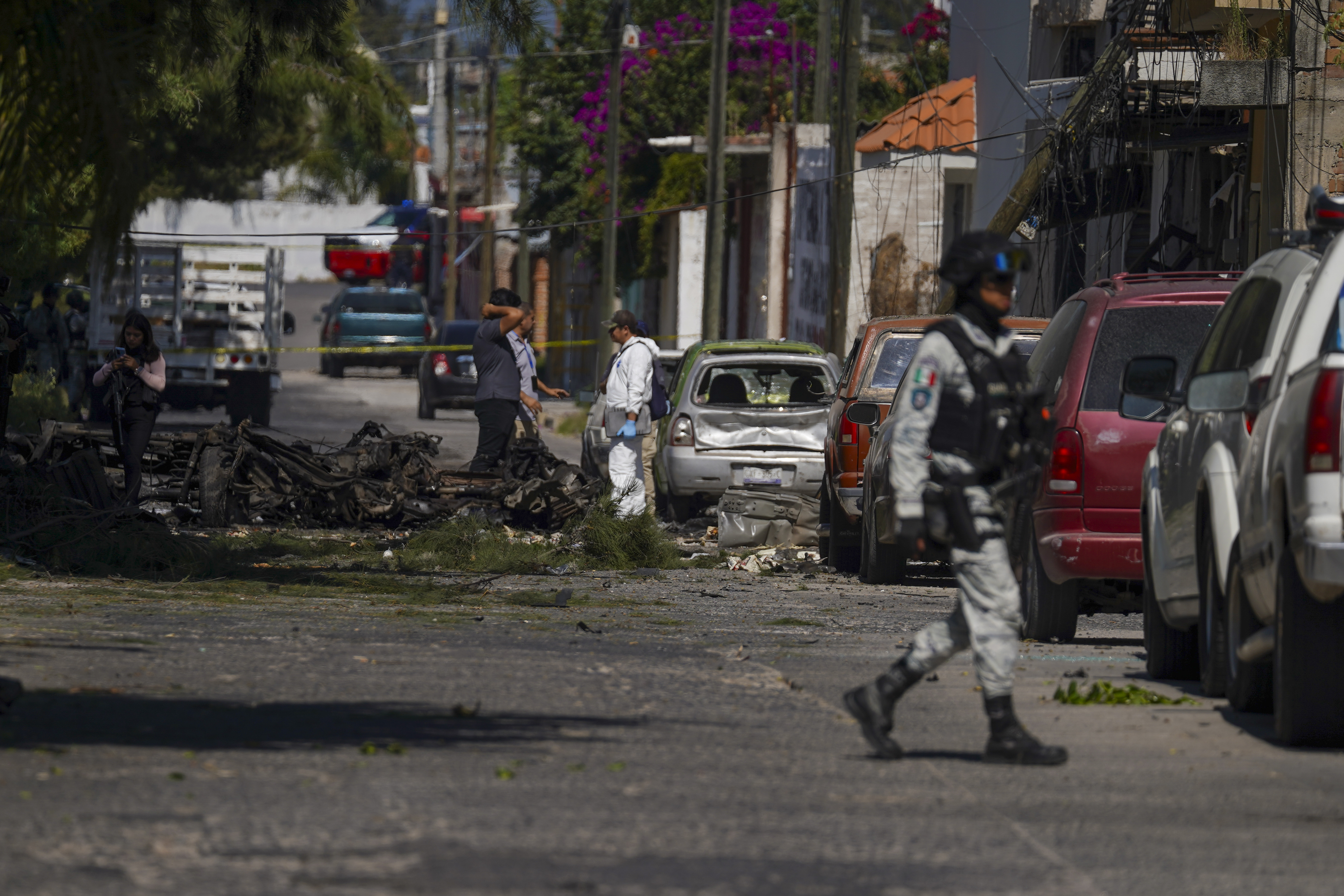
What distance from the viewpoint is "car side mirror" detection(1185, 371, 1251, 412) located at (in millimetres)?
7398

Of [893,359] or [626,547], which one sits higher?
[893,359]

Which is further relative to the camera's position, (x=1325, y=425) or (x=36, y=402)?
(x=36, y=402)

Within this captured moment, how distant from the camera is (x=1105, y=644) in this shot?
34.4 ft

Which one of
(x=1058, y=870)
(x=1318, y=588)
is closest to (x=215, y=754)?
(x=1058, y=870)

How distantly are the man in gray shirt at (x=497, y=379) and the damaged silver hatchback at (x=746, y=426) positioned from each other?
157cm

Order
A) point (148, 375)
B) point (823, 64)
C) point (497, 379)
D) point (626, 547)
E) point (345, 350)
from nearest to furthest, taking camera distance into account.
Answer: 1. point (626, 547)
2. point (148, 375)
3. point (497, 379)
4. point (823, 64)
5. point (345, 350)

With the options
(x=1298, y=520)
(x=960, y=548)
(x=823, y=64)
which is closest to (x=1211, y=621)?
(x=1298, y=520)

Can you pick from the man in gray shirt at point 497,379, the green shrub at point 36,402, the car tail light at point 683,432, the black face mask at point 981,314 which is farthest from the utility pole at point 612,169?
the black face mask at point 981,314

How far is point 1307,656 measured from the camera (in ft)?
22.3

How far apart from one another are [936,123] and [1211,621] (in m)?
21.6

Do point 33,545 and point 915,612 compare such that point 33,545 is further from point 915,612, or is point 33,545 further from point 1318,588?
point 1318,588

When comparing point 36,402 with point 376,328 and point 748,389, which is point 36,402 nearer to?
point 748,389

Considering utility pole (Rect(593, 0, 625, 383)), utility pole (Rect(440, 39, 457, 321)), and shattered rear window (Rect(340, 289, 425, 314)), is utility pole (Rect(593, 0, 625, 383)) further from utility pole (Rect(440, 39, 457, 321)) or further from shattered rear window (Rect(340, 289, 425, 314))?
utility pole (Rect(440, 39, 457, 321))

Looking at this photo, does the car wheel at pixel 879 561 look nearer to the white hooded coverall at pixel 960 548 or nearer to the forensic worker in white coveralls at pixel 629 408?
the forensic worker in white coveralls at pixel 629 408
